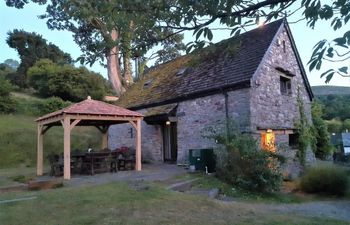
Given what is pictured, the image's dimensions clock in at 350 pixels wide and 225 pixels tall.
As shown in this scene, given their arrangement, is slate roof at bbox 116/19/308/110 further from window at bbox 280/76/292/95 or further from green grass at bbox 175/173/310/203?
green grass at bbox 175/173/310/203

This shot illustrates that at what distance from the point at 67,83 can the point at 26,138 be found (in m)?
8.29

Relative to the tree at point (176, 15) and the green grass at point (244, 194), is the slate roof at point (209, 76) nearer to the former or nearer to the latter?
the green grass at point (244, 194)

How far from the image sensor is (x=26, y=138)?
70.7ft

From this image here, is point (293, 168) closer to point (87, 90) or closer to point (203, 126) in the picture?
point (203, 126)

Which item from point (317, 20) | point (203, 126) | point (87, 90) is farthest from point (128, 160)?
point (87, 90)

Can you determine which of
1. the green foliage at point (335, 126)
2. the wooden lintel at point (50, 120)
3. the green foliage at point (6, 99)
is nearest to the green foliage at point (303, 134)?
the wooden lintel at point (50, 120)

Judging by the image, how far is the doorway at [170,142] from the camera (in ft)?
62.5

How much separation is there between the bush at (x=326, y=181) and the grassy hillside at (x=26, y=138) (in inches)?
559

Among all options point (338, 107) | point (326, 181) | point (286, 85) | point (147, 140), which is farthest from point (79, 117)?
point (338, 107)

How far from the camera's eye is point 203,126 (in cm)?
1642

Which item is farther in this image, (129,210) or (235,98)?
(235,98)

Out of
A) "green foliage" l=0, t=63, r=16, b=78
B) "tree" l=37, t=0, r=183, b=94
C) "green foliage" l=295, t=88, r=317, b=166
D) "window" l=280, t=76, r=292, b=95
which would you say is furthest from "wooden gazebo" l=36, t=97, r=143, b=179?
"green foliage" l=0, t=63, r=16, b=78

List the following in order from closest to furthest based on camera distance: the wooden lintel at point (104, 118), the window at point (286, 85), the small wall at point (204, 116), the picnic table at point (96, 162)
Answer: the wooden lintel at point (104, 118) → the picnic table at point (96, 162) → the small wall at point (204, 116) → the window at point (286, 85)

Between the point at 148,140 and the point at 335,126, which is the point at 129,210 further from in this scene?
the point at 335,126
